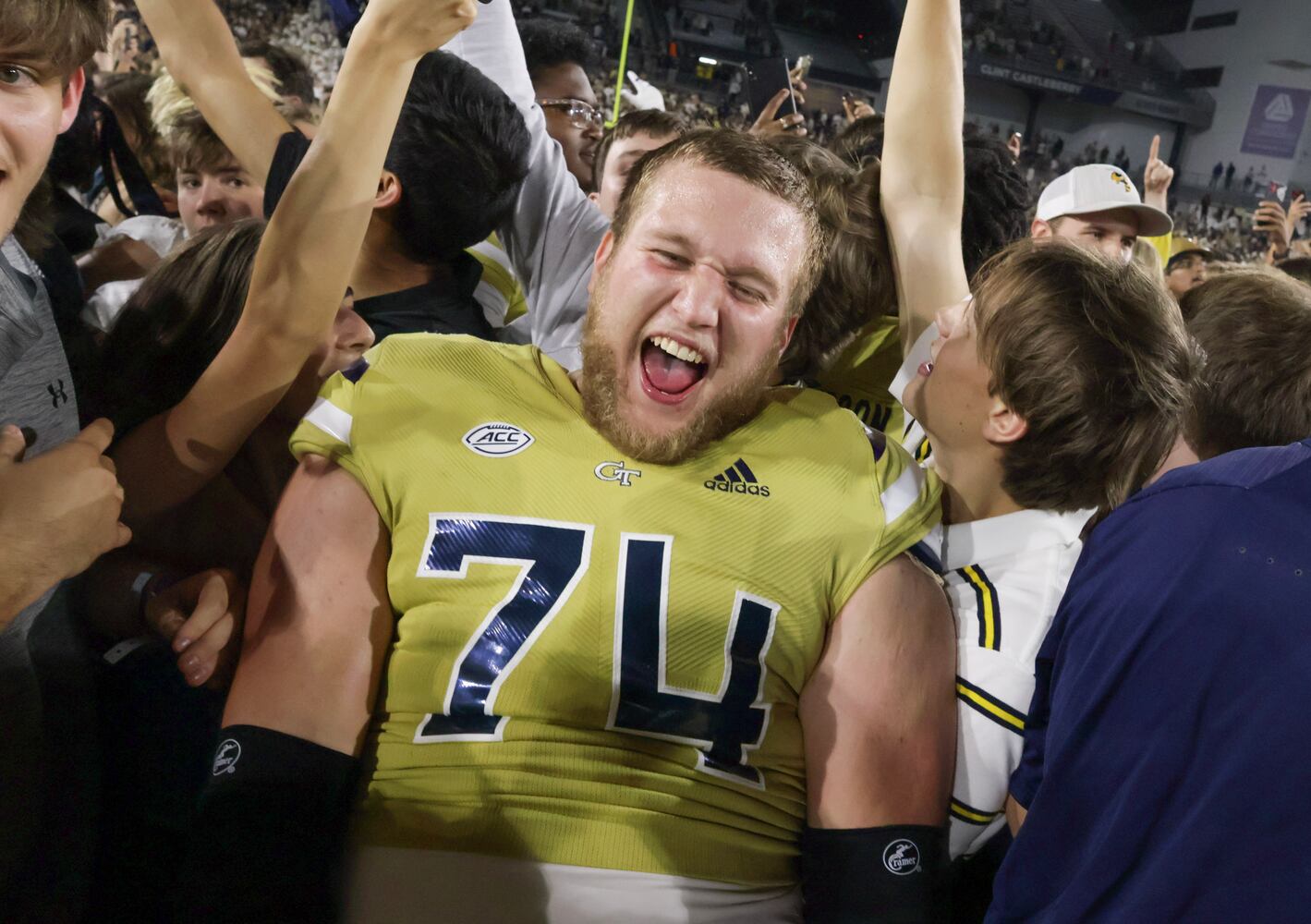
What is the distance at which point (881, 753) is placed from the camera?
137 centimetres

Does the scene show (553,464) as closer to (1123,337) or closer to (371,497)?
(371,497)

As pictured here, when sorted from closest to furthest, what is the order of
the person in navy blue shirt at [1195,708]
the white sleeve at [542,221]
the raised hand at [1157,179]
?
the person in navy blue shirt at [1195,708]
the white sleeve at [542,221]
the raised hand at [1157,179]

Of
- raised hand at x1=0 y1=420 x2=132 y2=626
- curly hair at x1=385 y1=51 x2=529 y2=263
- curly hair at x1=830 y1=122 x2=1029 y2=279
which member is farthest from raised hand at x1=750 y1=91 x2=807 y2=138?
raised hand at x1=0 y1=420 x2=132 y2=626

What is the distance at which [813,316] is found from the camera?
2168 millimetres

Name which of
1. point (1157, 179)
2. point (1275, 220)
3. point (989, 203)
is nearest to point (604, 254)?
point (989, 203)

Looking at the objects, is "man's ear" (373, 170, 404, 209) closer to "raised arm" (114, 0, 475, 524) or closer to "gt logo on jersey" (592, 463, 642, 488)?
"raised arm" (114, 0, 475, 524)

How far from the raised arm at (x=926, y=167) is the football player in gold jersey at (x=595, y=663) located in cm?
74

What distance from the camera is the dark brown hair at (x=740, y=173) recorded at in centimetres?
156

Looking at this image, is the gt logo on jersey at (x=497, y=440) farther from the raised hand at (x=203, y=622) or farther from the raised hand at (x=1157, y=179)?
the raised hand at (x=1157, y=179)

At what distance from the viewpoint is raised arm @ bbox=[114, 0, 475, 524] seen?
1.28m

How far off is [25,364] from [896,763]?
4.65ft

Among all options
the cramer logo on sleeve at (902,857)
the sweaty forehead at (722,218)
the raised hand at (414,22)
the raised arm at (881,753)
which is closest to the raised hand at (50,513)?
the raised hand at (414,22)

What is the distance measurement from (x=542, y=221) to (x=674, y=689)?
1.54 meters

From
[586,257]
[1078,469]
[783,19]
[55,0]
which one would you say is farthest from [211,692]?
[783,19]
